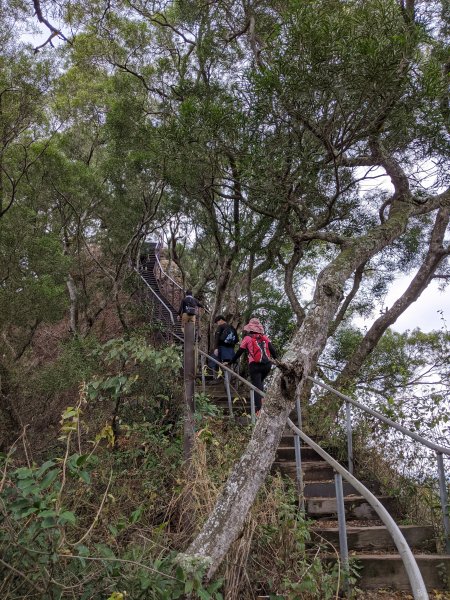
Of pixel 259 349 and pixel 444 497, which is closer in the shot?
pixel 444 497

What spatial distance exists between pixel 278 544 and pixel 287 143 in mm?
5329

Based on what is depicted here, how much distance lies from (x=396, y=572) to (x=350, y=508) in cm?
111

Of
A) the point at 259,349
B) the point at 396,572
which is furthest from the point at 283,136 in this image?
the point at 396,572

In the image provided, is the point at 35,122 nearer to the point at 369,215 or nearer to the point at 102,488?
the point at 369,215

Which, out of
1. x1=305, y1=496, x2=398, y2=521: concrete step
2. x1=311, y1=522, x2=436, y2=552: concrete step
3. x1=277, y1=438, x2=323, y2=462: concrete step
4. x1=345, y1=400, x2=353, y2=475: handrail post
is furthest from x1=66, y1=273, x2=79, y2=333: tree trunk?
x1=311, y1=522, x2=436, y2=552: concrete step

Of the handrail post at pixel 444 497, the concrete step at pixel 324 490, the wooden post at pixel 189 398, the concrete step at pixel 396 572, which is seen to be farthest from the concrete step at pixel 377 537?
the wooden post at pixel 189 398

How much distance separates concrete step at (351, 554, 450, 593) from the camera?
4.05m

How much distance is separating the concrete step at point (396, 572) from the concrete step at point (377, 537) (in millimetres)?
431

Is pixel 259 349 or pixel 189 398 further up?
pixel 259 349

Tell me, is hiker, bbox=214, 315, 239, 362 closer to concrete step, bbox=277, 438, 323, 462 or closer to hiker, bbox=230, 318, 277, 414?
hiker, bbox=230, 318, 277, 414

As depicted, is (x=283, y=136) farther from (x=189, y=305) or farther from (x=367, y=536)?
(x=367, y=536)

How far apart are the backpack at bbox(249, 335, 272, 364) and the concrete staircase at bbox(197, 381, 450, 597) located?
1.66 meters

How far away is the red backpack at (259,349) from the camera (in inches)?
295

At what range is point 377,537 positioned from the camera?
4.61m
